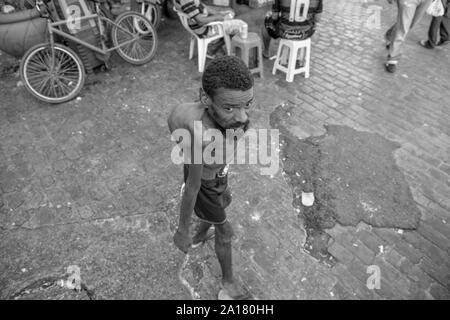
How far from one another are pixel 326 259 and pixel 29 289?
2.70 metres

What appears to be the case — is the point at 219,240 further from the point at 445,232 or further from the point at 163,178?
the point at 445,232

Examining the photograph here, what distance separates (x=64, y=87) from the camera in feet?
16.3

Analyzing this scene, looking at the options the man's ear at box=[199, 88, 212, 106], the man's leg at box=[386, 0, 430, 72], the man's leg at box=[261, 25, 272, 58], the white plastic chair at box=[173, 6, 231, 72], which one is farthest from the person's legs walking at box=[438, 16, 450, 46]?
the man's ear at box=[199, 88, 212, 106]

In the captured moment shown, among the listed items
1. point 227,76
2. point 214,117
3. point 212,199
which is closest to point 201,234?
point 212,199

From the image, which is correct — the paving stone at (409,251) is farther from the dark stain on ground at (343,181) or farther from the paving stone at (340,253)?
the paving stone at (340,253)

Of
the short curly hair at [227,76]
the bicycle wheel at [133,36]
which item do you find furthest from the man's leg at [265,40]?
the short curly hair at [227,76]

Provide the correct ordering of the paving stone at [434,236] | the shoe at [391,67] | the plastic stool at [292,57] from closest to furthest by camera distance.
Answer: the paving stone at [434,236]
the plastic stool at [292,57]
the shoe at [391,67]

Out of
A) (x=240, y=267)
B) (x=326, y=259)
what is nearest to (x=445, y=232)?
(x=326, y=259)

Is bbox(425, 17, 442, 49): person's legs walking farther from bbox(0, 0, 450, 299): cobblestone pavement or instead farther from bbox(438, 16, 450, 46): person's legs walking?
bbox(0, 0, 450, 299): cobblestone pavement

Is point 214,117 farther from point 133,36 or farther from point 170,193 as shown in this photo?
point 133,36

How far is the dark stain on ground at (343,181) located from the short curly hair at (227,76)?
2040 millimetres

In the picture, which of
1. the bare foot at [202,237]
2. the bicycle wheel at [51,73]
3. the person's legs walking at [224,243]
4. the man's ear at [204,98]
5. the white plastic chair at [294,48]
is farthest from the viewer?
the white plastic chair at [294,48]

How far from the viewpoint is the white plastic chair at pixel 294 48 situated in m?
4.75

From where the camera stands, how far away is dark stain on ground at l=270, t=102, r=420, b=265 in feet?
11.3
